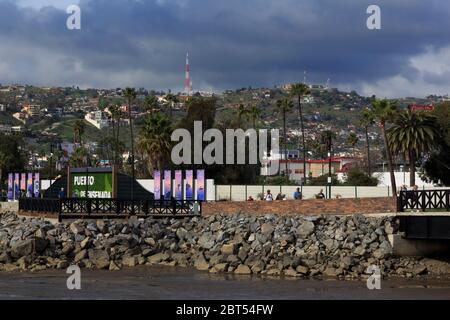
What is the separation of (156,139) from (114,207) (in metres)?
33.0

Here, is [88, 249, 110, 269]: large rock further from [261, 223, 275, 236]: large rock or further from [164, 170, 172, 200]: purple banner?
[164, 170, 172, 200]: purple banner

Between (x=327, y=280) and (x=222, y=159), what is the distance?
5796 centimetres

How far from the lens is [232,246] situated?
4219cm

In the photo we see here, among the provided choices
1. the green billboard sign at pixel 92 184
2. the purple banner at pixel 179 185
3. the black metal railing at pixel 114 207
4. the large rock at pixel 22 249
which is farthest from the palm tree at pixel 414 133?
the large rock at pixel 22 249

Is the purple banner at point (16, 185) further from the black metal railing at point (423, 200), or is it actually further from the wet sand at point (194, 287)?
the black metal railing at point (423, 200)

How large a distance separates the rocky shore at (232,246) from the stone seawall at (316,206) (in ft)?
4.62

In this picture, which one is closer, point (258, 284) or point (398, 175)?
point (258, 284)

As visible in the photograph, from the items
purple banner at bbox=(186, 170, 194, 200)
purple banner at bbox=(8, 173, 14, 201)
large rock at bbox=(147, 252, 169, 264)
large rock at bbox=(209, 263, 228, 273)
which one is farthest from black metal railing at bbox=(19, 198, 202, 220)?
purple banner at bbox=(8, 173, 14, 201)

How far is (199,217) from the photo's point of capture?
5222cm

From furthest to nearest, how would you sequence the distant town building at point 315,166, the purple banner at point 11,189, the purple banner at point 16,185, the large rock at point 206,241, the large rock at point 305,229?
the distant town building at point 315,166
the purple banner at point 11,189
the purple banner at point 16,185
the large rock at point 206,241
the large rock at point 305,229

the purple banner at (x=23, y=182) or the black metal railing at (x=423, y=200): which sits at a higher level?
the purple banner at (x=23, y=182)

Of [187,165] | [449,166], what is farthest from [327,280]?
[187,165]

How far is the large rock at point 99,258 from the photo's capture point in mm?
41656
